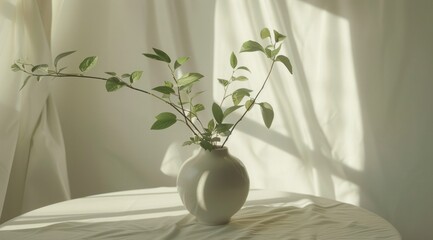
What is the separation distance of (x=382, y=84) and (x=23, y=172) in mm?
1490

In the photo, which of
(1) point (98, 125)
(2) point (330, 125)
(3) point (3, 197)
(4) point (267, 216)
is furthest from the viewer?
(1) point (98, 125)

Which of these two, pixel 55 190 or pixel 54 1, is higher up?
pixel 54 1

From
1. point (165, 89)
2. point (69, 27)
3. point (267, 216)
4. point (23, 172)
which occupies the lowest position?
point (267, 216)

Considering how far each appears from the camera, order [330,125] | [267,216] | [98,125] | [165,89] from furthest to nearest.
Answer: [98,125] → [330,125] → [267,216] → [165,89]

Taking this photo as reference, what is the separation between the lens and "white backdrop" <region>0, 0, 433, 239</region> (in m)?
2.43

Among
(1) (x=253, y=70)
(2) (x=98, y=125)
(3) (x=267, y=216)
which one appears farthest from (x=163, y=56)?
(2) (x=98, y=125)

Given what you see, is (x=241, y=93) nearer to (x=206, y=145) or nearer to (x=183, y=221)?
(x=206, y=145)

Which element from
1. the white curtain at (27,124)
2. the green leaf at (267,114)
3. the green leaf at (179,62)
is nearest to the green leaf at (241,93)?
the green leaf at (267,114)

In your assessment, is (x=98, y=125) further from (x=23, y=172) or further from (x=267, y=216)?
(x=267, y=216)

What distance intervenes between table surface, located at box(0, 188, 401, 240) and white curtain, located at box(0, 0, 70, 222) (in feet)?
2.00

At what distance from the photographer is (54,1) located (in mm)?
2660

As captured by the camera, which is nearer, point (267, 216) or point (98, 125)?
point (267, 216)

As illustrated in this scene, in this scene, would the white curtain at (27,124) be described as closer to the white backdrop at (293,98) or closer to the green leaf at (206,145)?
the white backdrop at (293,98)

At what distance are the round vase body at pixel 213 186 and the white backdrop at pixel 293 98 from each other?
1011mm
